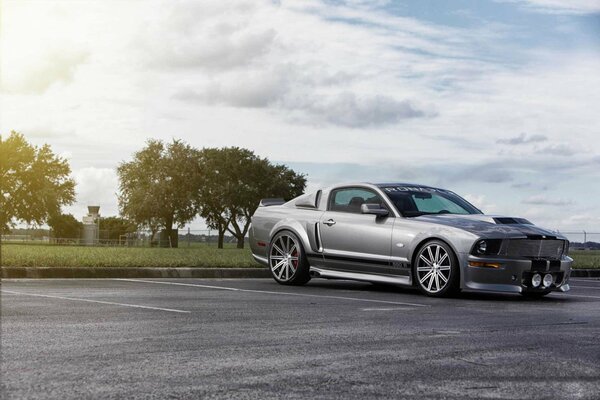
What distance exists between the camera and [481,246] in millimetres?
10859

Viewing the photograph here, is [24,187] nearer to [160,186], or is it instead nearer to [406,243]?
[160,186]

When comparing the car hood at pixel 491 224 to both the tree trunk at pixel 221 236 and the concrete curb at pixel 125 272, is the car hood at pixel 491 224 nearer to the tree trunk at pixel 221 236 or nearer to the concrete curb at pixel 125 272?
the concrete curb at pixel 125 272

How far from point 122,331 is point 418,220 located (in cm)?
573

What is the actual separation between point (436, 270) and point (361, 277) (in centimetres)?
137

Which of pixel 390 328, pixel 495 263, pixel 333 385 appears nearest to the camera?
pixel 333 385

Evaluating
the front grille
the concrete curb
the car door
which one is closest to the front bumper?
the front grille

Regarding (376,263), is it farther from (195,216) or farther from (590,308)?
(195,216)

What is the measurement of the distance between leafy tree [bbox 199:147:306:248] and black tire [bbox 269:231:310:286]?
5500 centimetres

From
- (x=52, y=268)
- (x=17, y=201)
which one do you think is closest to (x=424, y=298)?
(x=52, y=268)

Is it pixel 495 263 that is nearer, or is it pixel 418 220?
pixel 495 263

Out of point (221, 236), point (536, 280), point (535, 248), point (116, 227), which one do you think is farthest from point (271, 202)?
point (116, 227)

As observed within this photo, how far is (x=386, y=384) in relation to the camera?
4.75 meters

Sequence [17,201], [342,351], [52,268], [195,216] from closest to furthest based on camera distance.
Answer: [342,351], [52,268], [17,201], [195,216]

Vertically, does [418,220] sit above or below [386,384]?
above
